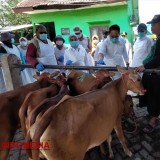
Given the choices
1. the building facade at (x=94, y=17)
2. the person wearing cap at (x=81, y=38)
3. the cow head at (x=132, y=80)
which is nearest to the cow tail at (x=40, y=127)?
the cow head at (x=132, y=80)

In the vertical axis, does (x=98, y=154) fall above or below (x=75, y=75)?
below

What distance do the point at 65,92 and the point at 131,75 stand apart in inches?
36.8

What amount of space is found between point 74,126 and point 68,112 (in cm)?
16

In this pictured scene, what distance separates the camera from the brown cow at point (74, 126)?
7.90 ft

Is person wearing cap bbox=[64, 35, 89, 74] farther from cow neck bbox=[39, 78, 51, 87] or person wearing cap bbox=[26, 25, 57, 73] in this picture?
cow neck bbox=[39, 78, 51, 87]

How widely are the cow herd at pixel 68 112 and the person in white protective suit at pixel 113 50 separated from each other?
1373 mm

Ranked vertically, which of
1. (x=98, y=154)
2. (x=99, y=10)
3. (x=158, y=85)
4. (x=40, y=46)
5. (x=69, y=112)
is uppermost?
(x=99, y=10)

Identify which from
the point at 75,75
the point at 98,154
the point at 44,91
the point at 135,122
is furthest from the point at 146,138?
the point at 44,91

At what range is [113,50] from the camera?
208 inches

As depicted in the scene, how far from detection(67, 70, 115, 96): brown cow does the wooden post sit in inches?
47.8

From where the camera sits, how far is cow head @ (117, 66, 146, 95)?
3.26m

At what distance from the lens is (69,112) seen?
2.54m

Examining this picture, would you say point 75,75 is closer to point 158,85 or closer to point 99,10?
point 158,85

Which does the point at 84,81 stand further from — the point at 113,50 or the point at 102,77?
the point at 113,50
